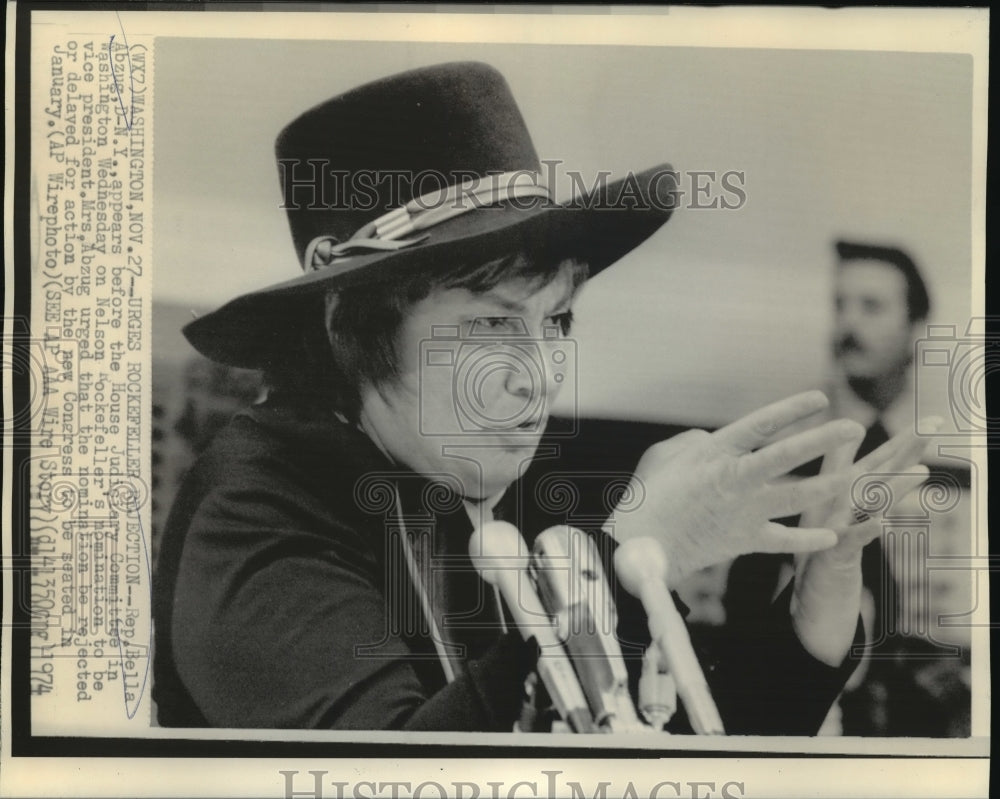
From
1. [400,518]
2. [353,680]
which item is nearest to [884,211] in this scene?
[400,518]

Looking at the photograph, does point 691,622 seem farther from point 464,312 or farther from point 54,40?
point 54,40

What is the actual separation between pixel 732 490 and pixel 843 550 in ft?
0.76

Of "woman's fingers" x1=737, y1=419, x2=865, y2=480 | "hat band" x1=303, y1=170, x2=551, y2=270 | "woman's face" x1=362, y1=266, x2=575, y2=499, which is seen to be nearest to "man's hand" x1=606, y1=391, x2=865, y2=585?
"woman's fingers" x1=737, y1=419, x2=865, y2=480

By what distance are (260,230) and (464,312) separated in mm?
392

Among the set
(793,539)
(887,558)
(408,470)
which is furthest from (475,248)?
(887,558)

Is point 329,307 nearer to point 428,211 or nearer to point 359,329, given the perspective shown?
point 359,329

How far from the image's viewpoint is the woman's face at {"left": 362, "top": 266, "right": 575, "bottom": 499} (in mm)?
1479

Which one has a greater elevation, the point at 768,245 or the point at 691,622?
the point at 768,245

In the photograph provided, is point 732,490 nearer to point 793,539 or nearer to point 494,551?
point 793,539

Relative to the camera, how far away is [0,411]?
153 centimetres

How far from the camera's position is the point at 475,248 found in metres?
1.44

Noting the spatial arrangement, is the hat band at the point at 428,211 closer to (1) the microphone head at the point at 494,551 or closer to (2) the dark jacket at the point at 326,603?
(2) the dark jacket at the point at 326,603

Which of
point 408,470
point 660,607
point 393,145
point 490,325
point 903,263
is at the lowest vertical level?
point 660,607

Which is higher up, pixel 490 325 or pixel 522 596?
pixel 490 325
